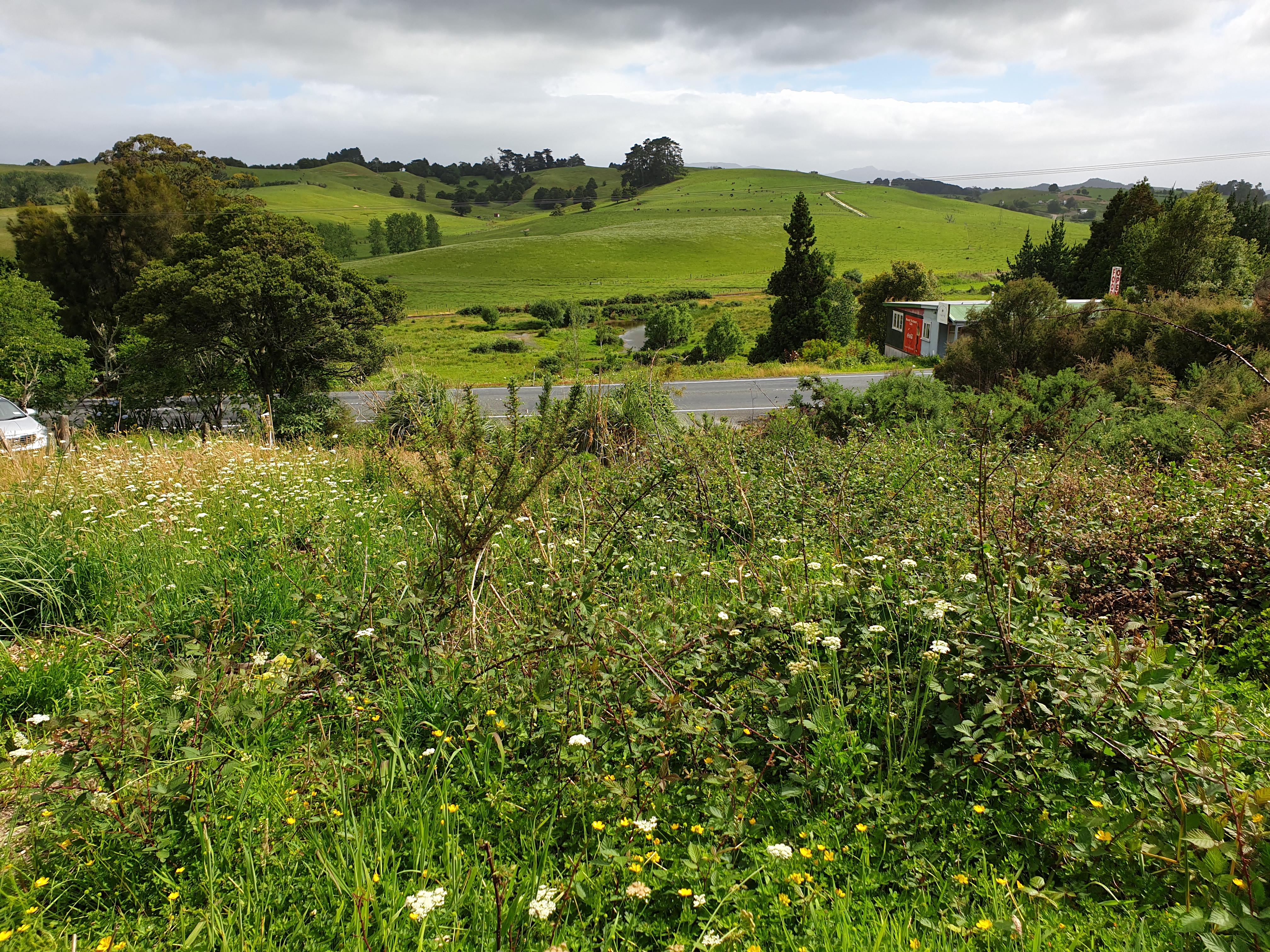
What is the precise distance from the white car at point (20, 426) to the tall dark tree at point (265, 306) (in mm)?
4491

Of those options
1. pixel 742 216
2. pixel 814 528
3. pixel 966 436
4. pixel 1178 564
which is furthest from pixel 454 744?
pixel 742 216

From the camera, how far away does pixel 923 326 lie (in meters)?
36.1

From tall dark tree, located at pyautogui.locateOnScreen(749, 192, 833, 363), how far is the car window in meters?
31.1

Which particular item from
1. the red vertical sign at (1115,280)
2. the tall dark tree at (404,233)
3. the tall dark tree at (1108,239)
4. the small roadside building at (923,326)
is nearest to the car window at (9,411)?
the small roadside building at (923,326)

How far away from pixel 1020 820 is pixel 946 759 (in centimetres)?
26

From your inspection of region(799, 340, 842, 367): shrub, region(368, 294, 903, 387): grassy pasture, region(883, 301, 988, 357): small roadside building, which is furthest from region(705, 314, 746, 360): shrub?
region(883, 301, 988, 357): small roadside building

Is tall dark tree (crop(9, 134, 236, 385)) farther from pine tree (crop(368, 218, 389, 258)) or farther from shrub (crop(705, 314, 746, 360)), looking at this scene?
pine tree (crop(368, 218, 389, 258))

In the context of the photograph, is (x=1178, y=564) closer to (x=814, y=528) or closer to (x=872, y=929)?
(x=814, y=528)

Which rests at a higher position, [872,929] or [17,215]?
[17,215]

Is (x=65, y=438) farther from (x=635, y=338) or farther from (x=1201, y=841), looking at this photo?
(x=635, y=338)

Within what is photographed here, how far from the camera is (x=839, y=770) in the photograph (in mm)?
2268

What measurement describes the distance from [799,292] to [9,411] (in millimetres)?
33189

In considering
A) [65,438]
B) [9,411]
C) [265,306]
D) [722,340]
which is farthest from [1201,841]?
[722,340]

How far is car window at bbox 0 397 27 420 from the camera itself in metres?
12.2
